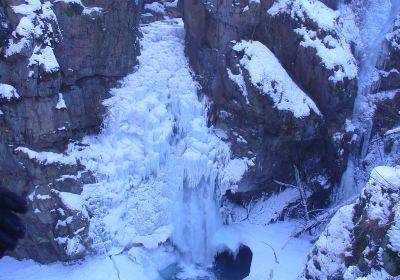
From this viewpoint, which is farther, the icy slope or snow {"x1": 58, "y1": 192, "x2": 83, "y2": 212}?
the icy slope

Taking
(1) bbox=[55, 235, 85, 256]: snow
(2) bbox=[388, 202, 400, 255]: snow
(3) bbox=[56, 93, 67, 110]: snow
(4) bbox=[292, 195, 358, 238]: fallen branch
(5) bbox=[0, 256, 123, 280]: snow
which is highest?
(2) bbox=[388, 202, 400, 255]: snow

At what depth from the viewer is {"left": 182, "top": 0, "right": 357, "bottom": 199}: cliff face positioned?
10641 mm

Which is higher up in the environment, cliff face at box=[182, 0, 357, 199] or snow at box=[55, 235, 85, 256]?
cliff face at box=[182, 0, 357, 199]

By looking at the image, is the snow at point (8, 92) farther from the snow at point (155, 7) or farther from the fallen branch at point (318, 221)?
the fallen branch at point (318, 221)

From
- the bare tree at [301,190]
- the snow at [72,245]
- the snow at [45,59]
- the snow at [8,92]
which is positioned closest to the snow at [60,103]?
the snow at [45,59]

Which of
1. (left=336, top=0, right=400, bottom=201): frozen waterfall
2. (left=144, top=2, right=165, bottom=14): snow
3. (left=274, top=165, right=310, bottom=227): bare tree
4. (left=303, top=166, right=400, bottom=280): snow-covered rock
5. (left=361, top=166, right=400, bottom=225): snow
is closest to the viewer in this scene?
(left=303, top=166, right=400, bottom=280): snow-covered rock

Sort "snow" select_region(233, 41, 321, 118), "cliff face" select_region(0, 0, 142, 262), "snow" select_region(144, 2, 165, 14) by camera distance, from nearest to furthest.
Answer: "cliff face" select_region(0, 0, 142, 262)
"snow" select_region(233, 41, 321, 118)
"snow" select_region(144, 2, 165, 14)

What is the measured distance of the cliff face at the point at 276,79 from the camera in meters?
10.6

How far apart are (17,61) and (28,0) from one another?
1.30 meters

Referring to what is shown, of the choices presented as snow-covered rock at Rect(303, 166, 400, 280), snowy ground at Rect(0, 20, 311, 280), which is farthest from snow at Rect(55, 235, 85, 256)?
snow-covered rock at Rect(303, 166, 400, 280)

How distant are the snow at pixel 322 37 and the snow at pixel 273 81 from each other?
0.85 meters

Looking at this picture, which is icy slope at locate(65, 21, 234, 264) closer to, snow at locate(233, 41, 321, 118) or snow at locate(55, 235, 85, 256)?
snow at locate(55, 235, 85, 256)

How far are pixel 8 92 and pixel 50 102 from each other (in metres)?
0.87

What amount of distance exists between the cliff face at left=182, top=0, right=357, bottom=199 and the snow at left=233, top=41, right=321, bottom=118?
0.09 feet
